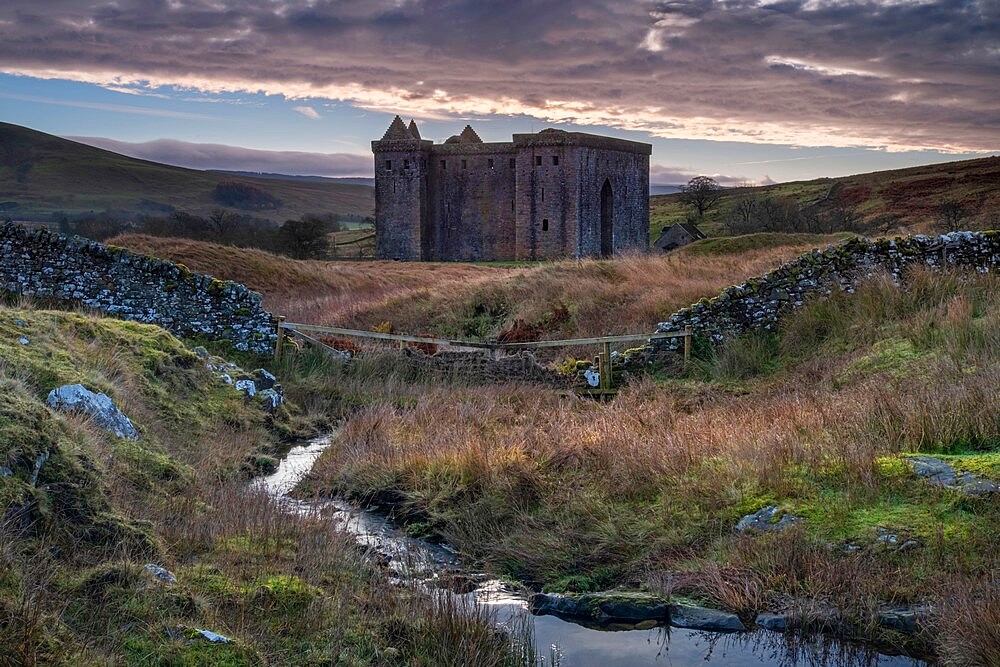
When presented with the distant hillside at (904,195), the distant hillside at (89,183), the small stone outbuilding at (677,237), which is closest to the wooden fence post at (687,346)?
the distant hillside at (904,195)

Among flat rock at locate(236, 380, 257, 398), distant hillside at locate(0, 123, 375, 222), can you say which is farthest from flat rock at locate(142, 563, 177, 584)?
distant hillside at locate(0, 123, 375, 222)

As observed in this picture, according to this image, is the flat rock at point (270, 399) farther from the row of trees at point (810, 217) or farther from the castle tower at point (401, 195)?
the castle tower at point (401, 195)

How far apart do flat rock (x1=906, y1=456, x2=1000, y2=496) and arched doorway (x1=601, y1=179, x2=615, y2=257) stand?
53.5 metres

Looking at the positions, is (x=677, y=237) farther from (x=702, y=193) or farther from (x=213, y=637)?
(x=213, y=637)

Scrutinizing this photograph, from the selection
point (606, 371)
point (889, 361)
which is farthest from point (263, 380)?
point (889, 361)

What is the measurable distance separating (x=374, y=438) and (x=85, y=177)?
16917cm

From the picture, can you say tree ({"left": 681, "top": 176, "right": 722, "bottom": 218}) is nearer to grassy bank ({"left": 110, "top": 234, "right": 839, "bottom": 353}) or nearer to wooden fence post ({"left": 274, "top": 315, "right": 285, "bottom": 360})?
grassy bank ({"left": 110, "top": 234, "right": 839, "bottom": 353})

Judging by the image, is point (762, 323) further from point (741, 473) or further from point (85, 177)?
point (85, 177)

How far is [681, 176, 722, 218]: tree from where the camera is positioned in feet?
289

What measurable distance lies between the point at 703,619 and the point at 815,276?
10.2m

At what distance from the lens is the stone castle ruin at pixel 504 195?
185 feet

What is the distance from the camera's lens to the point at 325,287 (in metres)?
31.3

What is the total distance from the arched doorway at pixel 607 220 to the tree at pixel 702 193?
27.9m

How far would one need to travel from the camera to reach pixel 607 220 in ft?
201
